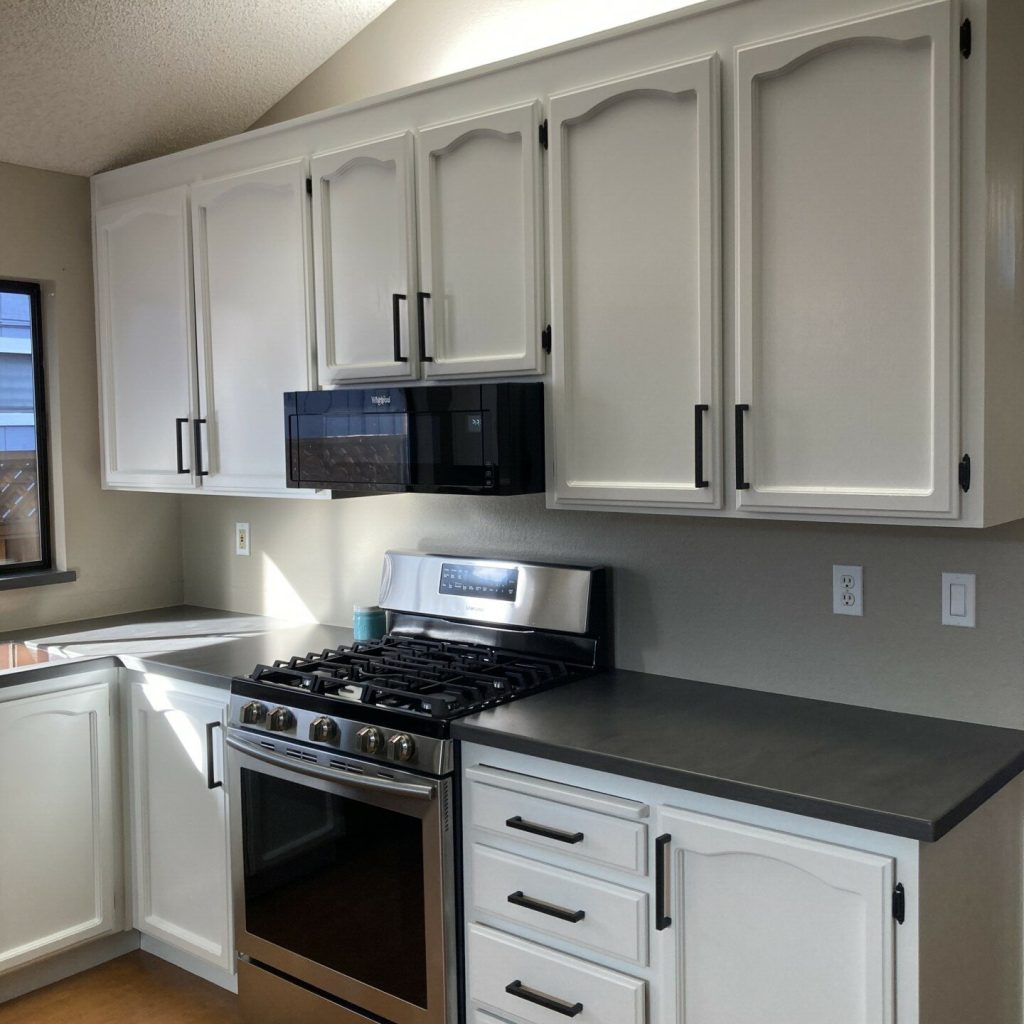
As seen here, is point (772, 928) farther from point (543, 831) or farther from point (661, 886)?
point (543, 831)

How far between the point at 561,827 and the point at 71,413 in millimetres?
2241

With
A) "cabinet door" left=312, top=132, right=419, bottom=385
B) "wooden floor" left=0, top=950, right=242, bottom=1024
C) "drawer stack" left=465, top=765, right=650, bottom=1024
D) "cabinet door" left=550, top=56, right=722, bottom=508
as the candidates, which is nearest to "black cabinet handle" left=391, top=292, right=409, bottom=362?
"cabinet door" left=312, top=132, right=419, bottom=385

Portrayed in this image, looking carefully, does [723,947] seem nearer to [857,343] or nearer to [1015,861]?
[1015,861]

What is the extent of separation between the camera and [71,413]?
347 cm

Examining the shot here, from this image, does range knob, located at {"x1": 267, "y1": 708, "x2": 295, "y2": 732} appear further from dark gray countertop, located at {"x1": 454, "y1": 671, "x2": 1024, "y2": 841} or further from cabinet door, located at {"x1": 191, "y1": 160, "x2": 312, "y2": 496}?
cabinet door, located at {"x1": 191, "y1": 160, "x2": 312, "y2": 496}

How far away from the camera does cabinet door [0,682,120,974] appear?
9.30 feet

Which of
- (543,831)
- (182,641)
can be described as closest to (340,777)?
(543,831)

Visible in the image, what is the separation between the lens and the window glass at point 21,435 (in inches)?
133

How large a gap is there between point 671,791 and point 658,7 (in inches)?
67.2

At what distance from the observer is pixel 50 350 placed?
3.45 metres

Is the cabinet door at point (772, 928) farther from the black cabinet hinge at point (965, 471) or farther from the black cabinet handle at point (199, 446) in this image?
the black cabinet handle at point (199, 446)

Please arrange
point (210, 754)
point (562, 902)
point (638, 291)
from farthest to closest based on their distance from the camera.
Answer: point (210, 754)
point (638, 291)
point (562, 902)

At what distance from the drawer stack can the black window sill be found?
6.09 ft

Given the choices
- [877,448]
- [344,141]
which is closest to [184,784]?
[344,141]
